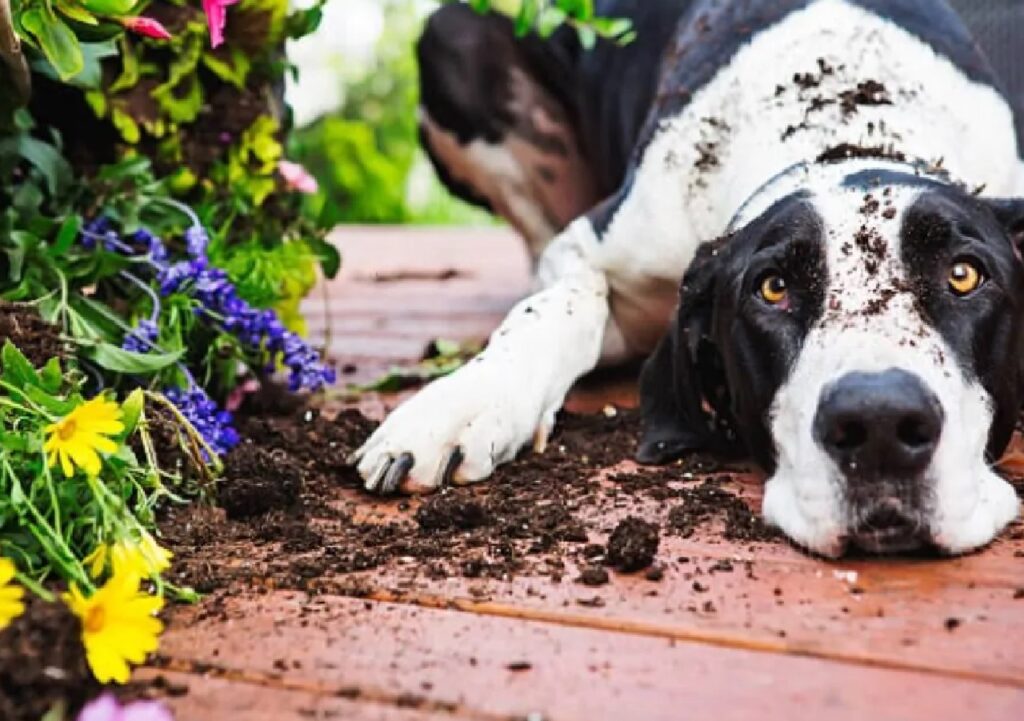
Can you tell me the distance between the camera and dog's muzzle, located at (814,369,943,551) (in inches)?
69.5

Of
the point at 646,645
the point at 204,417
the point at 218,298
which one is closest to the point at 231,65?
the point at 218,298

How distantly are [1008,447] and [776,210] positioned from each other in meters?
0.56

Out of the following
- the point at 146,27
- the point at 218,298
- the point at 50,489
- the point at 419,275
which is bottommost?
the point at 50,489

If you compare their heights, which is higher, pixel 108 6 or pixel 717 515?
pixel 108 6

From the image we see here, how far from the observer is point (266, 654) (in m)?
1.53

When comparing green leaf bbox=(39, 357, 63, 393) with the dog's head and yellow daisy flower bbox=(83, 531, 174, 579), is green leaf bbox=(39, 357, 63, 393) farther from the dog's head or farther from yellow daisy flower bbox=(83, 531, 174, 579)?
the dog's head

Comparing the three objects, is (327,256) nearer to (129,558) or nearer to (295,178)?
(295,178)

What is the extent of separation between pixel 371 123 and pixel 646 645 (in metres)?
8.54

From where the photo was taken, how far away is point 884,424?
1763mm

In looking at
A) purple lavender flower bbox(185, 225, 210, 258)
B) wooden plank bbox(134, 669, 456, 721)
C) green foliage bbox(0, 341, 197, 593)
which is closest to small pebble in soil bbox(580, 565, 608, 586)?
wooden plank bbox(134, 669, 456, 721)

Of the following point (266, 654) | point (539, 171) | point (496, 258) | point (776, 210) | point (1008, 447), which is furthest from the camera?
point (496, 258)

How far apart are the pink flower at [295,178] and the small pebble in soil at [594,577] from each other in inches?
58.2

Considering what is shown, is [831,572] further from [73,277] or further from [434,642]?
[73,277]

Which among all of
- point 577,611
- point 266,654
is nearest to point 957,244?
point 577,611
